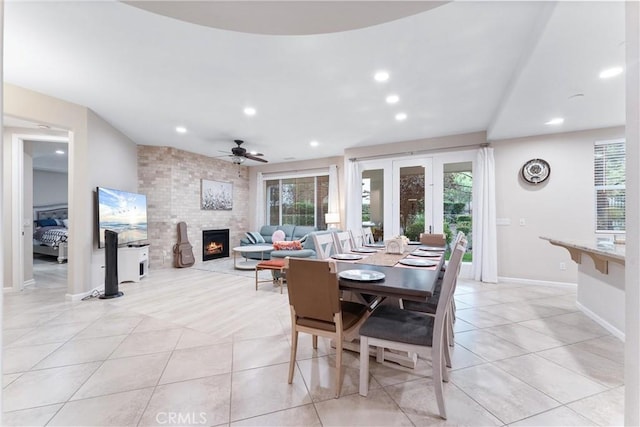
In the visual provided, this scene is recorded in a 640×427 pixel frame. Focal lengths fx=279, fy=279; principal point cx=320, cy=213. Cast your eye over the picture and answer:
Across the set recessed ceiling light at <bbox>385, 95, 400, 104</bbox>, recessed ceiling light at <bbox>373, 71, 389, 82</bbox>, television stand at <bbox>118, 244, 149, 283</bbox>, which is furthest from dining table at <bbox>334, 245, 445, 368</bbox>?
television stand at <bbox>118, 244, 149, 283</bbox>

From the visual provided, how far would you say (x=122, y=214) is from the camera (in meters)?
4.57

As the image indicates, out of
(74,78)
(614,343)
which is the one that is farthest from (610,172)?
(74,78)

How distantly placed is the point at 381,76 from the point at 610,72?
2.09 meters

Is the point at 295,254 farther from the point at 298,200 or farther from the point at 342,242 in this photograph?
the point at 298,200

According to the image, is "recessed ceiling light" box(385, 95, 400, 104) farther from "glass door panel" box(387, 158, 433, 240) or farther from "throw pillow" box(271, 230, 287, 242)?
"throw pillow" box(271, 230, 287, 242)

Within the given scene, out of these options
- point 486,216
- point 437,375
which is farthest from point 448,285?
point 486,216

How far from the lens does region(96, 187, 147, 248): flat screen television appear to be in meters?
4.07

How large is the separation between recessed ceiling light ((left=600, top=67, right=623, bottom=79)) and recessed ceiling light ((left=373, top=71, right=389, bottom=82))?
1954 millimetres

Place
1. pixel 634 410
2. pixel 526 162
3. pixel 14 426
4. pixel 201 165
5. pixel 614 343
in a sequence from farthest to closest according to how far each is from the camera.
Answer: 1. pixel 201 165
2. pixel 526 162
3. pixel 614 343
4. pixel 14 426
5. pixel 634 410

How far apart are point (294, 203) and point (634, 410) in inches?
285

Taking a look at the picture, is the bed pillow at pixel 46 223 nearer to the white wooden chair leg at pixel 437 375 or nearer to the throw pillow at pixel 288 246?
the throw pillow at pixel 288 246

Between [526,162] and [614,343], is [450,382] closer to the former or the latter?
[614,343]

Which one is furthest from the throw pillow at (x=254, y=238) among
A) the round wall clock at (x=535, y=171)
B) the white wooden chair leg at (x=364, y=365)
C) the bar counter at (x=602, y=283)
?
the bar counter at (x=602, y=283)

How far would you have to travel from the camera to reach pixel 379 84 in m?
3.12
